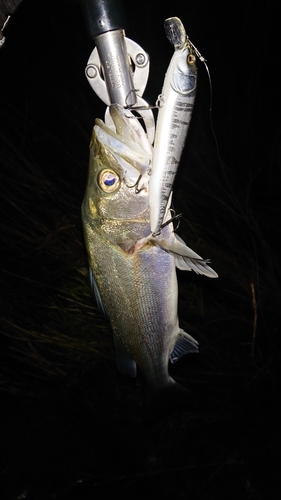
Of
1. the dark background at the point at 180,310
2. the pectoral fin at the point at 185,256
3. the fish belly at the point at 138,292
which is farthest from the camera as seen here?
the dark background at the point at 180,310

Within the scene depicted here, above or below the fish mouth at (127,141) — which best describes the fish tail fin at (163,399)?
below

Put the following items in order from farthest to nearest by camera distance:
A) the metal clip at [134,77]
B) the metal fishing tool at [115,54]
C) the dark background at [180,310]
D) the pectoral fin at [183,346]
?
1. the dark background at [180,310]
2. the pectoral fin at [183,346]
3. the metal clip at [134,77]
4. the metal fishing tool at [115,54]

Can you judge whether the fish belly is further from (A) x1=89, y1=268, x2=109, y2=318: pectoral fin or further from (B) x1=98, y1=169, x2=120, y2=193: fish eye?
(B) x1=98, y1=169, x2=120, y2=193: fish eye

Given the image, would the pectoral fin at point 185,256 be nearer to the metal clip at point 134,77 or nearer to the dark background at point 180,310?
the metal clip at point 134,77

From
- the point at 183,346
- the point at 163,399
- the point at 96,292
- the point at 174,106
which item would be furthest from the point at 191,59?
the point at 163,399

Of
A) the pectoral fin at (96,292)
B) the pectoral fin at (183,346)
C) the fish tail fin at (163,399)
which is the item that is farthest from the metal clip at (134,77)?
the fish tail fin at (163,399)

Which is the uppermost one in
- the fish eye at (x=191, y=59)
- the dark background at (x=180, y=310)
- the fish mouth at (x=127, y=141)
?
the fish eye at (x=191, y=59)

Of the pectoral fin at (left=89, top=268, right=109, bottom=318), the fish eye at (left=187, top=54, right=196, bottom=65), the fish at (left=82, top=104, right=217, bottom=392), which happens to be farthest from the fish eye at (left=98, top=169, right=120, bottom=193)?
the fish eye at (left=187, top=54, right=196, bottom=65)

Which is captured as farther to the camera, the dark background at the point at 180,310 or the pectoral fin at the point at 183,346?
the dark background at the point at 180,310

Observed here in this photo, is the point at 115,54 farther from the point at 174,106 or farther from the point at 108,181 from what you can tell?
the point at 108,181
